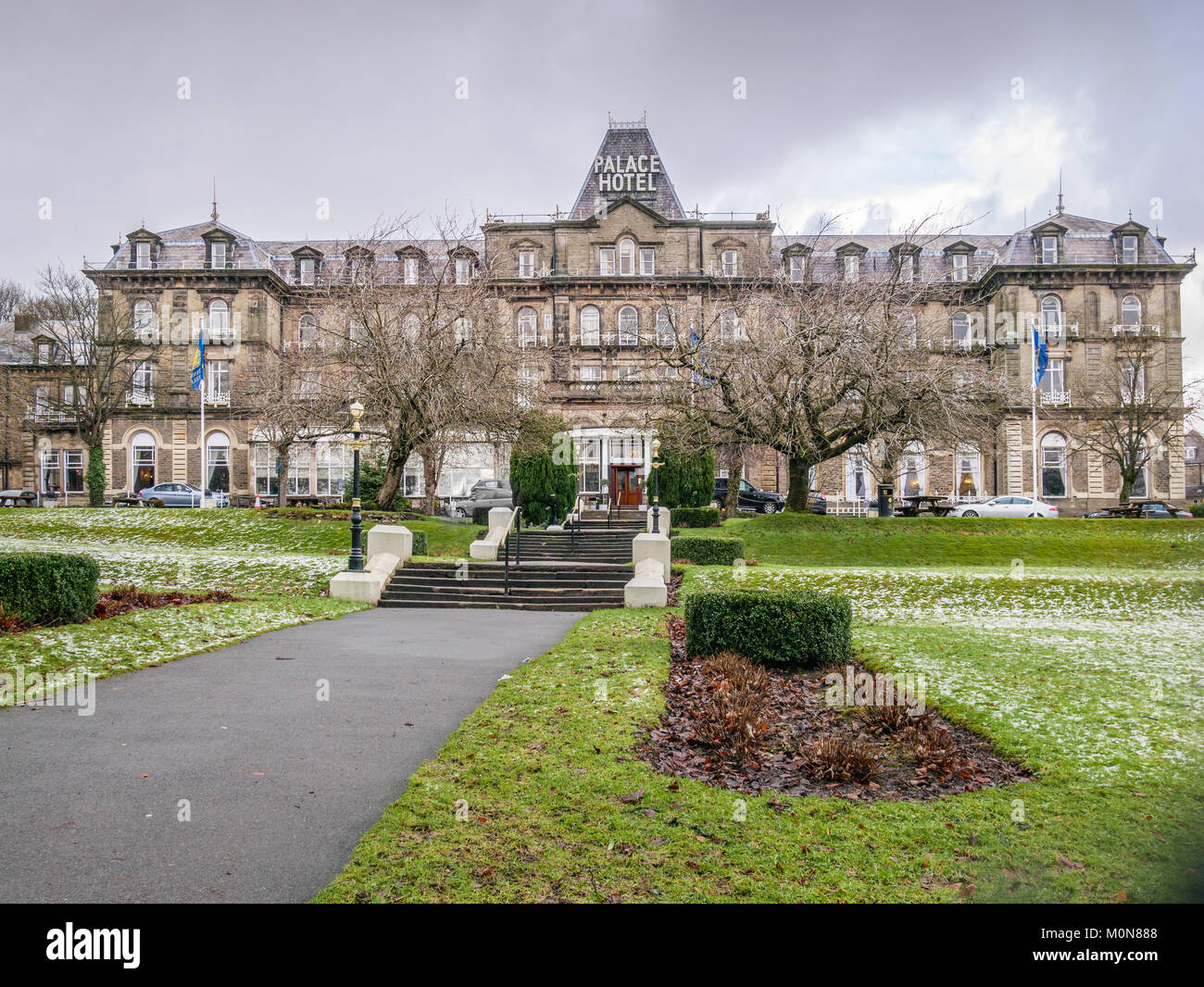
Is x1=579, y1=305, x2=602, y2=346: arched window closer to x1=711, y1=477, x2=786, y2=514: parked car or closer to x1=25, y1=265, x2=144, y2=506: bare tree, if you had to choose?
x1=711, y1=477, x2=786, y2=514: parked car

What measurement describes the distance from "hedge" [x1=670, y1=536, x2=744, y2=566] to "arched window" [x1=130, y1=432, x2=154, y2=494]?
4254 centimetres

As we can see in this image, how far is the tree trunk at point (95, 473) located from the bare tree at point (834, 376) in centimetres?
3075

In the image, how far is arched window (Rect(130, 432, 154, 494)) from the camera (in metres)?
50.4

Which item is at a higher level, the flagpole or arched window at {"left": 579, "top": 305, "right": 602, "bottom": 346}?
arched window at {"left": 579, "top": 305, "right": 602, "bottom": 346}

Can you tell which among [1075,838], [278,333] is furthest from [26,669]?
[278,333]

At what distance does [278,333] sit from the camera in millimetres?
52219

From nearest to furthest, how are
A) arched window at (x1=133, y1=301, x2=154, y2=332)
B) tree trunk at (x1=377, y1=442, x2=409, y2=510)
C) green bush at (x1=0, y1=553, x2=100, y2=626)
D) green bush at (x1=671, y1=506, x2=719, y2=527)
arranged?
green bush at (x1=0, y1=553, x2=100, y2=626) < tree trunk at (x1=377, y1=442, x2=409, y2=510) < green bush at (x1=671, y1=506, x2=719, y2=527) < arched window at (x1=133, y1=301, x2=154, y2=332)

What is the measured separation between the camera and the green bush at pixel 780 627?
384 inches

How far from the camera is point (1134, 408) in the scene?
133 feet

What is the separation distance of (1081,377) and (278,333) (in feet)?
173

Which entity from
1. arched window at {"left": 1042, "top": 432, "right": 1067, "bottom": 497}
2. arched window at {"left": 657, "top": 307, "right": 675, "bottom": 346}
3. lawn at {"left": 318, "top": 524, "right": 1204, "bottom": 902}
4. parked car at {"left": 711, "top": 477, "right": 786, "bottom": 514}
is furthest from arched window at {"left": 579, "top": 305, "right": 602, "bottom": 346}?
lawn at {"left": 318, "top": 524, "right": 1204, "bottom": 902}

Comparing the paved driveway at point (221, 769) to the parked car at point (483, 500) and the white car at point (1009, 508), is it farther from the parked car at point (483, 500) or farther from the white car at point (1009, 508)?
the white car at point (1009, 508)

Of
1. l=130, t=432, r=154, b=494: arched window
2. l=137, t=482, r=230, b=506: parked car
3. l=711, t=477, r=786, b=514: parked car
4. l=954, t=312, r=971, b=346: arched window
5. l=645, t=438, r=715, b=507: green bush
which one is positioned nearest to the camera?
l=645, t=438, r=715, b=507: green bush
